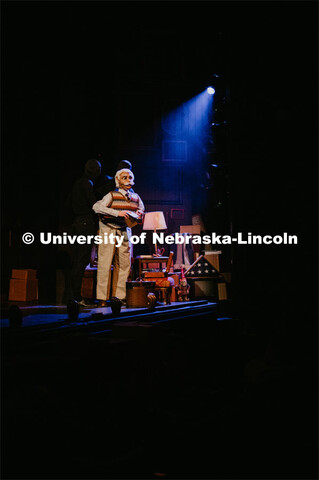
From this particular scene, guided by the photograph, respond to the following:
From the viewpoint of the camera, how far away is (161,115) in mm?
8711

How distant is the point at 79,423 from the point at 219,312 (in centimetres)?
369

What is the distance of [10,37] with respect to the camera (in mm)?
7277

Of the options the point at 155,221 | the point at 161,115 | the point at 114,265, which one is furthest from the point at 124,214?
the point at 161,115

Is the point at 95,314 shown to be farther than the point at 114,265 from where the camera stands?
No

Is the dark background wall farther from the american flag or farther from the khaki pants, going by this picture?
the khaki pants

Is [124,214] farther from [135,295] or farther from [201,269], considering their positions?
[201,269]

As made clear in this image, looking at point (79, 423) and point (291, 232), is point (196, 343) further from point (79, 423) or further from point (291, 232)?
point (79, 423)

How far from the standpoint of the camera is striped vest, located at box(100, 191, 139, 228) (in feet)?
20.3

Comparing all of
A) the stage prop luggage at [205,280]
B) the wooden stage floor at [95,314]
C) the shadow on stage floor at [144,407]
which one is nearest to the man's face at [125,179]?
the stage prop luggage at [205,280]

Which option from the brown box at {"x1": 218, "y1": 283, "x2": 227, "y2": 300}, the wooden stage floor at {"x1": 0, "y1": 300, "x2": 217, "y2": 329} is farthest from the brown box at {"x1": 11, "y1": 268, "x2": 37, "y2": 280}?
the brown box at {"x1": 218, "y1": 283, "x2": 227, "y2": 300}

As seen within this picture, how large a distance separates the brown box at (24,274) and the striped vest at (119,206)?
63.9 inches

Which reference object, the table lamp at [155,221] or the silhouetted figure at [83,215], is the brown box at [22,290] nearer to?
the silhouetted figure at [83,215]

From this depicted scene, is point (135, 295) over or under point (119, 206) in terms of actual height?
under

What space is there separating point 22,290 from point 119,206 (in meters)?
2.10
